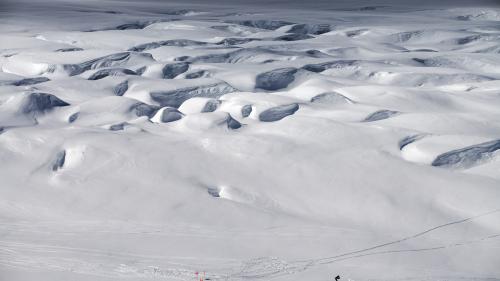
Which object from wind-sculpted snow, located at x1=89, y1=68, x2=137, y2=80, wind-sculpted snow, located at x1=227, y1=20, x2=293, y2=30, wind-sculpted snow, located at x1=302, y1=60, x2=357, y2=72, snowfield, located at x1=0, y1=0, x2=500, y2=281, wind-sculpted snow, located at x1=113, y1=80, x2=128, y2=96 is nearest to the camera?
snowfield, located at x1=0, y1=0, x2=500, y2=281

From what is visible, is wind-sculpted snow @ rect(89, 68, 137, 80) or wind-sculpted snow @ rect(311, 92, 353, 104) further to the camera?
wind-sculpted snow @ rect(89, 68, 137, 80)

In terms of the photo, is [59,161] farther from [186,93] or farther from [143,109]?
[186,93]

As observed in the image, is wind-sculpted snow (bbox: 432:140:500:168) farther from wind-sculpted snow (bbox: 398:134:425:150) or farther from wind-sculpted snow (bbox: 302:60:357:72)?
wind-sculpted snow (bbox: 302:60:357:72)

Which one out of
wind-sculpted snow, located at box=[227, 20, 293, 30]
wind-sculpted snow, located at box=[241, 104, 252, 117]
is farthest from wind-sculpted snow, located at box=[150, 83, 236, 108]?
wind-sculpted snow, located at box=[227, 20, 293, 30]

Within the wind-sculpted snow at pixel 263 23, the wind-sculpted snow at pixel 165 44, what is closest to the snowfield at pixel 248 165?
the wind-sculpted snow at pixel 165 44

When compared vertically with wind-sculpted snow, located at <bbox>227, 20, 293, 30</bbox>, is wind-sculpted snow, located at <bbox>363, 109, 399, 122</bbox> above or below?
above

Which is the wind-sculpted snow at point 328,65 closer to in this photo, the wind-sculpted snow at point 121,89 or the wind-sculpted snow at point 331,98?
the wind-sculpted snow at point 331,98
